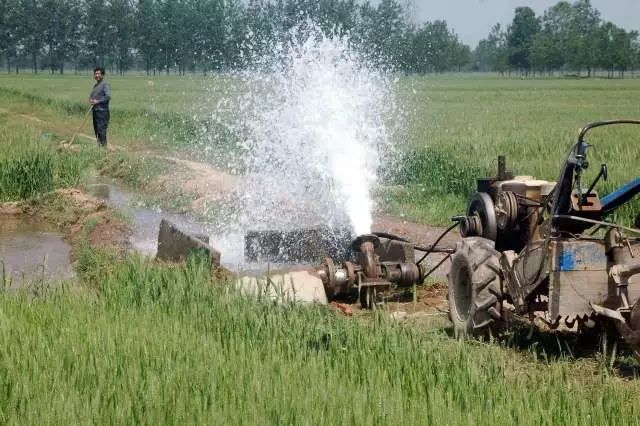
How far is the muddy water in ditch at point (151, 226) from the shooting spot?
10117 millimetres

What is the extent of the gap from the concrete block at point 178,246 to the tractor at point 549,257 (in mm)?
2124

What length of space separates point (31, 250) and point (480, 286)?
266 inches

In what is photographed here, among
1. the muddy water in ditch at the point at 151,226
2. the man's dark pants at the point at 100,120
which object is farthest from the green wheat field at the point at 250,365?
the man's dark pants at the point at 100,120

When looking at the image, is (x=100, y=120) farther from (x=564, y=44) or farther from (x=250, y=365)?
(x=564, y=44)

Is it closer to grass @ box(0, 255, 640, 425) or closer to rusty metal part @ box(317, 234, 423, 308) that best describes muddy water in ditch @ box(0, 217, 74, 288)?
rusty metal part @ box(317, 234, 423, 308)

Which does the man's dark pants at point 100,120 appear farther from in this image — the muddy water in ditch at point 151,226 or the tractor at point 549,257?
the tractor at point 549,257

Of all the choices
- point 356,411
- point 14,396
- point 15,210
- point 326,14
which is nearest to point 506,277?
point 356,411

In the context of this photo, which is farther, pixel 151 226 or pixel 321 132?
pixel 151 226

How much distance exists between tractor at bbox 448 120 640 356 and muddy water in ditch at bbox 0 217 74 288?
14.6ft

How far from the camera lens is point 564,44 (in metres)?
115

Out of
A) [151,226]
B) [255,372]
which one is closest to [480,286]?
[255,372]

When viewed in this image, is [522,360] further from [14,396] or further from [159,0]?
[159,0]

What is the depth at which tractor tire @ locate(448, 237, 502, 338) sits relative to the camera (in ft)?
19.9

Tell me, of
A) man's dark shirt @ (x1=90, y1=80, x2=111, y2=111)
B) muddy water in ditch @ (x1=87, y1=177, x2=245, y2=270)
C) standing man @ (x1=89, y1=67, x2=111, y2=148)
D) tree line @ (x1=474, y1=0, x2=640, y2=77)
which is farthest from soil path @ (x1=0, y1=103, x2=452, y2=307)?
tree line @ (x1=474, y1=0, x2=640, y2=77)
